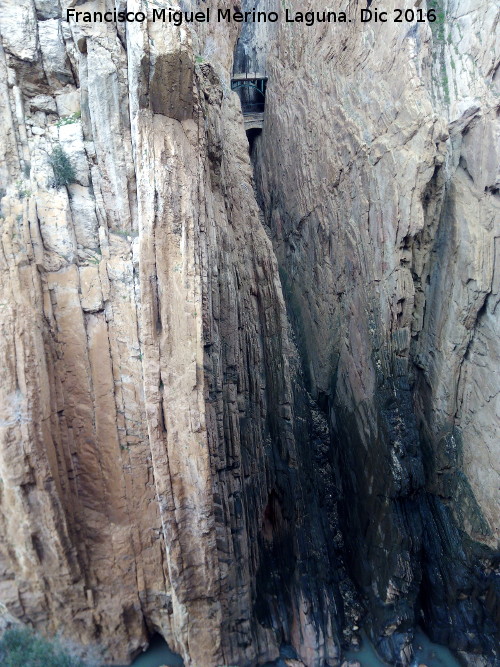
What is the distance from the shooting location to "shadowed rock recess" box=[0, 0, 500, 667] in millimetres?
7387

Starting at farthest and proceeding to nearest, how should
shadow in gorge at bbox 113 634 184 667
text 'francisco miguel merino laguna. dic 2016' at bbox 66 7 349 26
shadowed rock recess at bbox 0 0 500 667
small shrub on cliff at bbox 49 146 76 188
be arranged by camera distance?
shadow in gorge at bbox 113 634 184 667
small shrub on cliff at bbox 49 146 76 188
shadowed rock recess at bbox 0 0 500 667
text 'francisco miguel merino laguna. dic 2016' at bbox 66 7 349 26

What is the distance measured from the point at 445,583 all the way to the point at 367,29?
11760mm

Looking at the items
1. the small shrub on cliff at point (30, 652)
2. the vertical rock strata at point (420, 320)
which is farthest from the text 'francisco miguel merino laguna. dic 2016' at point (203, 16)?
the small shrub on cliff at point (30, 652)

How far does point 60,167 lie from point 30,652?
769 cm

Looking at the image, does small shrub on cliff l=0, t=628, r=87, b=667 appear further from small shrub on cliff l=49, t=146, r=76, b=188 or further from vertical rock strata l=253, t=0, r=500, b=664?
small shrub on cliff l=49, t=146, r=76, b=188

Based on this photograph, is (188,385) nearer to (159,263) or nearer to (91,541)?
(159,263)

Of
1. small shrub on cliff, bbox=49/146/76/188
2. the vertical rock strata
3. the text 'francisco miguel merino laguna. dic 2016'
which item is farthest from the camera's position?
the vertical rock strata

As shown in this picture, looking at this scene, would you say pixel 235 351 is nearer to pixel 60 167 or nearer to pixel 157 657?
pixel 60 167

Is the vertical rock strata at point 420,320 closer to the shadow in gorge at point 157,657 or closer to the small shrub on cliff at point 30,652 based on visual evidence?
the shadow in gorge at point 157,657

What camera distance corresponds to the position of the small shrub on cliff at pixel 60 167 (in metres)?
7.82

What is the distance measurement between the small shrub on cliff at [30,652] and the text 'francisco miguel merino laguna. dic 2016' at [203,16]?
31.4 ft

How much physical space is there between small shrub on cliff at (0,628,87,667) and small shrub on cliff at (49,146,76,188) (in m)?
7.25

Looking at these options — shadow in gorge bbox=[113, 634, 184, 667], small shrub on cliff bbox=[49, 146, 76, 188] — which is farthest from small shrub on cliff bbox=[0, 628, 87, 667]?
small shrub on cliff bbox=[49, 146, 76, 188]

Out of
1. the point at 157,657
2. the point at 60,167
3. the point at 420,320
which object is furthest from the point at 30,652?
the point at 420,320
